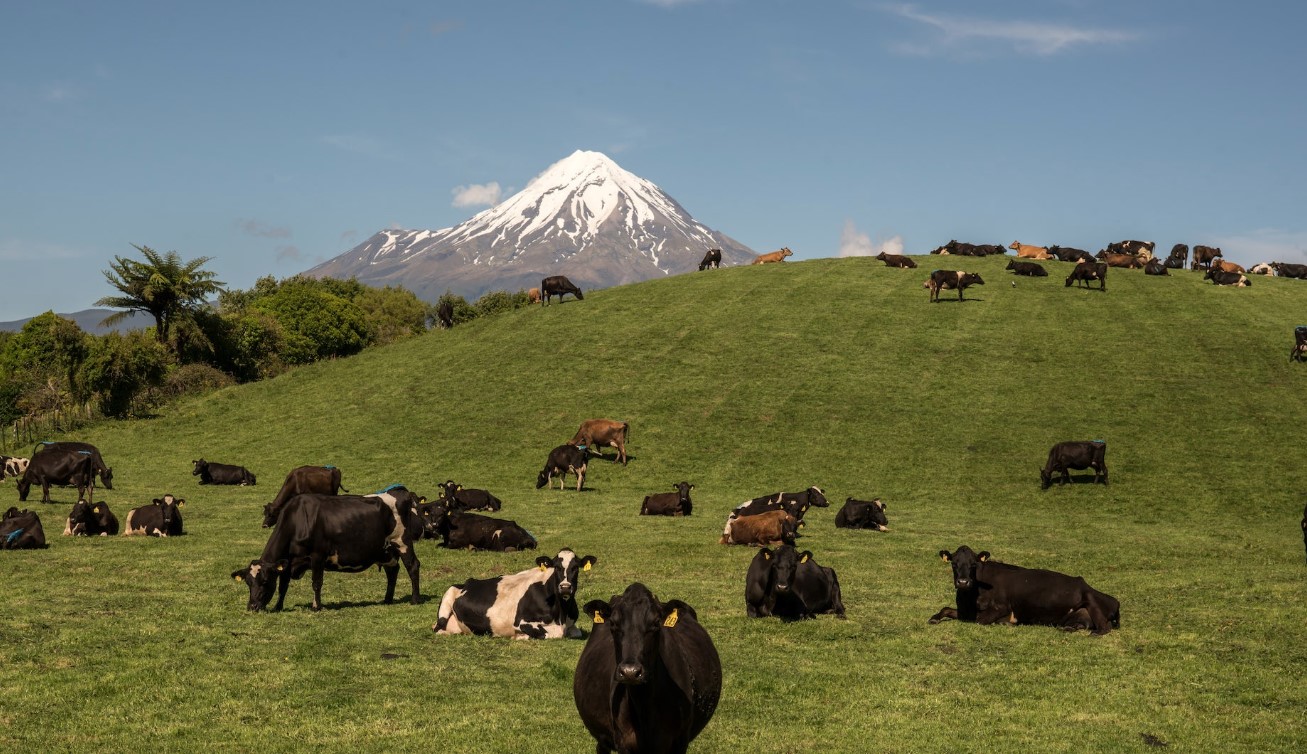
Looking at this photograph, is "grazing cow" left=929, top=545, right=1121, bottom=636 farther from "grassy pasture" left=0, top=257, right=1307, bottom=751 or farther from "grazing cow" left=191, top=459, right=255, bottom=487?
"grazing cow" left=191, top=459, right=255, bottom=487

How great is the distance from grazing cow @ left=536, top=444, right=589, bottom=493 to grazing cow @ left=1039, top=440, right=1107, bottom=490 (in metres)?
17.4

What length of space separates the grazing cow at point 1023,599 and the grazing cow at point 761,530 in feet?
30.5

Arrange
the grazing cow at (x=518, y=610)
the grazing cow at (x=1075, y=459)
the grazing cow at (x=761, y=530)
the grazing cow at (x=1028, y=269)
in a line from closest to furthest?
A: the grazing cow at (x=518, y=610)
the grazing cow at (x=761, y=530)
the grazing cow at (x=1075, y=459)
the grazing cow at (x=1028, y=269)

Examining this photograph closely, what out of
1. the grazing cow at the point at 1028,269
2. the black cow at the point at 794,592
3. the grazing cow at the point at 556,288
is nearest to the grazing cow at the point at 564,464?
the black cow at the point at 794,592

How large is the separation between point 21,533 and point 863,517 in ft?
71.3

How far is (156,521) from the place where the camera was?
2756cm

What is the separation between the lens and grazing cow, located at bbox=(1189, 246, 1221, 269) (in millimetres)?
85125

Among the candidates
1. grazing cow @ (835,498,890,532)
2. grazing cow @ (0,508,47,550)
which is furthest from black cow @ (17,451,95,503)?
grazing cow @ (835,498,890,532)

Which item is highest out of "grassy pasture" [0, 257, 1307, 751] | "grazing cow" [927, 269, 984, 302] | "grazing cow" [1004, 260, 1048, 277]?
"grazing cow" [1004, 260, 1048, 277]

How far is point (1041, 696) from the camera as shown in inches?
496

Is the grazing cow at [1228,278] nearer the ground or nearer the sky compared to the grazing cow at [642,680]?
nearer the sky

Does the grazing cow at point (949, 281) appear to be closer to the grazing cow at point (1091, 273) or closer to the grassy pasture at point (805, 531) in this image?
the grassy pasture at point (805, 531)

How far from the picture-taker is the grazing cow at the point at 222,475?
43.5 metres

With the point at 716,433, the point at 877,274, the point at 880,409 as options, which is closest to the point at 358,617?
the point at 716,433
